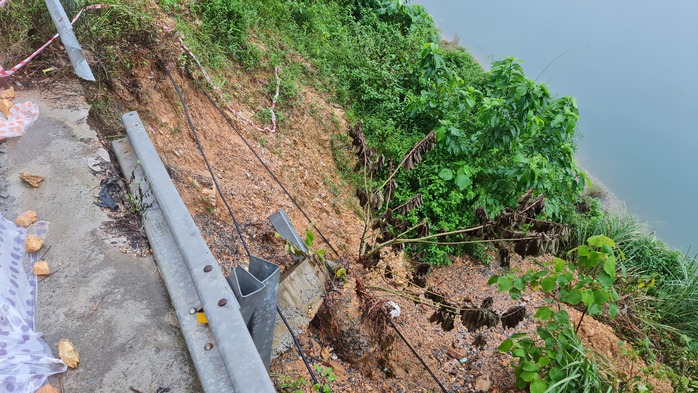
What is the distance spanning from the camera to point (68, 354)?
1611mm

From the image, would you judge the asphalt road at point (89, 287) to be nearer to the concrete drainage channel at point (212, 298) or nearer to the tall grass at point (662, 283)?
the concrete drainage channel at point (212, 298)

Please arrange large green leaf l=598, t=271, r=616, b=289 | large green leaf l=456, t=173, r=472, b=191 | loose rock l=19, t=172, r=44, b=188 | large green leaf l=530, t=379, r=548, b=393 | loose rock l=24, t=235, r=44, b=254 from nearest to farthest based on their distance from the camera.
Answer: loose rock l=24, t=235, r=44, b=254 < loose rock l=19, t=172, r=44, b=188 < large green leaf l=598, t=271, r=616, b=289 < large green leaf l=530, t=379, r=548, b=393 < large green leaf l=456, t=173, r=472, b=191

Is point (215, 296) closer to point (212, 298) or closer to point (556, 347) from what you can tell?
point (212, 298)

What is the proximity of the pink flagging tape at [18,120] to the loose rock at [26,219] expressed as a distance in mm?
656

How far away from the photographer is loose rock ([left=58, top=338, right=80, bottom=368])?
1603mm

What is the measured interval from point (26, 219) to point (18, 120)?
0.83 m

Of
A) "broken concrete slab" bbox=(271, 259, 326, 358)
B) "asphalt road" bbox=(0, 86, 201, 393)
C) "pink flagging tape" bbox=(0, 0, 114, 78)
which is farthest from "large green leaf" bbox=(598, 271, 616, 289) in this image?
"pink flagging tape" bbox=(0, 0, 114, 78)

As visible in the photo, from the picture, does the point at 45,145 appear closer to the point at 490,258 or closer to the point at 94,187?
the point at 94,187

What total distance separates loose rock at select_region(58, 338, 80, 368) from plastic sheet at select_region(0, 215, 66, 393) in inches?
0.8

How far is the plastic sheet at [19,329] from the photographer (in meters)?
1.54

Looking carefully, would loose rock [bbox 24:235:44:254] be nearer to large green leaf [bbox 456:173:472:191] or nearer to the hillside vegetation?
the hillside vegetation

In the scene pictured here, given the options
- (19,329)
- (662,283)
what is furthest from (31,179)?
(662,283)

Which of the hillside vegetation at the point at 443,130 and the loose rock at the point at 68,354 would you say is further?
the hillside vegetation at the point at 443,130

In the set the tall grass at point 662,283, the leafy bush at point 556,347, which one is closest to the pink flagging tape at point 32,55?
the leafy bush at point 556,347
